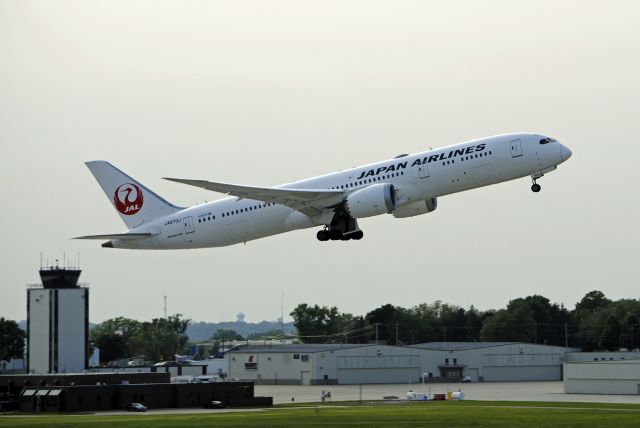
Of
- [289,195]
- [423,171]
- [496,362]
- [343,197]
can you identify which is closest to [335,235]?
[343,197]

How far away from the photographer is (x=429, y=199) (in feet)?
263

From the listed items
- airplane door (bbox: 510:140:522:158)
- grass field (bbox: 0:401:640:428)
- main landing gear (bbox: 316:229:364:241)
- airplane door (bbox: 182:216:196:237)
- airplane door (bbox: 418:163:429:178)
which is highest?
airplane door (bbox: 510:140:522:158)

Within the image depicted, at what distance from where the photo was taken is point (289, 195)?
78.6 meters

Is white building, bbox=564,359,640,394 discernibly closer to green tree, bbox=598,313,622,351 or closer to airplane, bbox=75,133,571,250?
airplane, bbox=75,133,571,250

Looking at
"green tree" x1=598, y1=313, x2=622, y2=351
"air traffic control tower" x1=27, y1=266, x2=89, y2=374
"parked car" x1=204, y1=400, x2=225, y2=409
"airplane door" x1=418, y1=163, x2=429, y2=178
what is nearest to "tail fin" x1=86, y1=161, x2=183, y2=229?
"airplane door" x1=418, y1=163, x2=429, y2=178

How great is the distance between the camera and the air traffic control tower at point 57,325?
14600 centimetres

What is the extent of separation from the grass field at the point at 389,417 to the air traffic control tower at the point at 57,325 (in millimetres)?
46671

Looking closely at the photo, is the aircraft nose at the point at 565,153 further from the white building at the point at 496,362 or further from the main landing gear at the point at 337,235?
the white building at the point at 496,362

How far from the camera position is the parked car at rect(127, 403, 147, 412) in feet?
341

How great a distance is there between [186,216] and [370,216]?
659 inches

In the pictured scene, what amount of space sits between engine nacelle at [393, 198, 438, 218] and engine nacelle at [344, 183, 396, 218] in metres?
4.43

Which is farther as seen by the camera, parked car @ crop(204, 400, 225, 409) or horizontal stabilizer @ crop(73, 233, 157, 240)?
parked car @ crop(204, 400, 225, 409)

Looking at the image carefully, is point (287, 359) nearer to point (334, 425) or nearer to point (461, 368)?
point (461, 368)

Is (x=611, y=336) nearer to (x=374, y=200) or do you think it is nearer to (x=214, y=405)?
(x=214, y=405)
